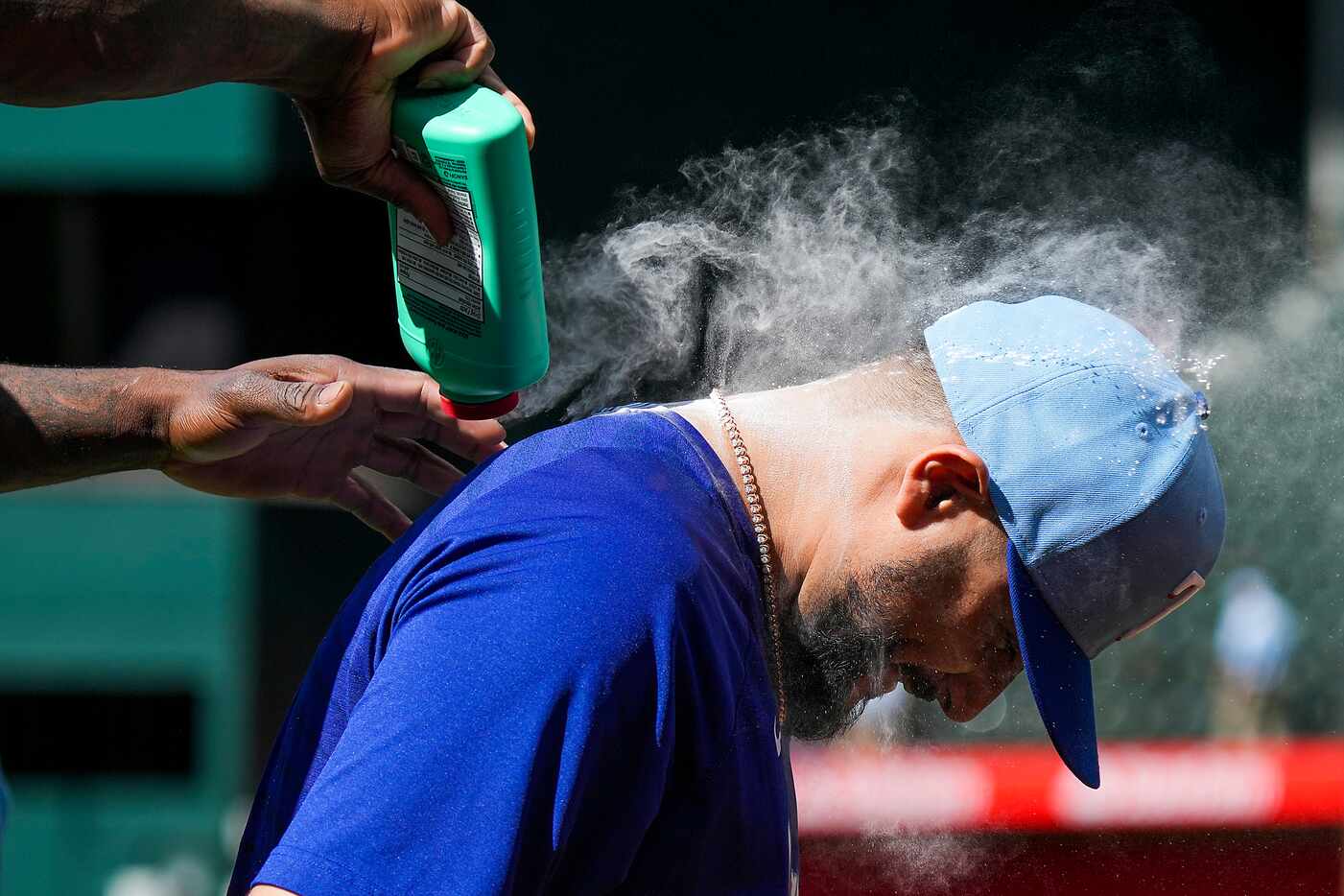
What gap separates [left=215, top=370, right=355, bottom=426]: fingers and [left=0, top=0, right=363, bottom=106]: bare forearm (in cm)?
39

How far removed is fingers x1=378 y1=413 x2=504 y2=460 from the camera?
2.28 meters

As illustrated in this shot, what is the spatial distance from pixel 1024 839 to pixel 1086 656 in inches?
55.9

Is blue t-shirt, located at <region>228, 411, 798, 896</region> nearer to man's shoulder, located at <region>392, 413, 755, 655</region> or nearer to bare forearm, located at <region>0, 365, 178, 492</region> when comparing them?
man's shoulder, located at <region>392, 413, 755, 655</region>

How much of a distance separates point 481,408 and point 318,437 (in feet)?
1.54

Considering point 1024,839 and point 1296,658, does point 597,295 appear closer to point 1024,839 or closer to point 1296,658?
point 1024,839

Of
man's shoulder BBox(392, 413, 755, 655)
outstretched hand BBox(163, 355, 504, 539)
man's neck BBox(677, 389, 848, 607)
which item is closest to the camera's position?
man's shoulder BBox(392, 413, 755, 655)

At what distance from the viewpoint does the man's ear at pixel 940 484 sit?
5.42 ft

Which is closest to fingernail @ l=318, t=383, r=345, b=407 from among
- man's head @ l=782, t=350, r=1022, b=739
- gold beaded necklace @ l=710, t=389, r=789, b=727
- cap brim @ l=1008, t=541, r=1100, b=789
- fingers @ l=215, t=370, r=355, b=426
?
fingers @ l=215, t=370, r=355, b=426

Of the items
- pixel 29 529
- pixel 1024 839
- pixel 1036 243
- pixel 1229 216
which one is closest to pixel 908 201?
pixel 1036 243

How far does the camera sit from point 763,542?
1665 millimetres

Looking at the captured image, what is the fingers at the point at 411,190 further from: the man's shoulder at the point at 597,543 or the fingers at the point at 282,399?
the man's shoulder at the point at 597,543

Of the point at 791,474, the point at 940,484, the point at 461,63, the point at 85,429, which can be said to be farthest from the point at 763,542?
the point at 85,429

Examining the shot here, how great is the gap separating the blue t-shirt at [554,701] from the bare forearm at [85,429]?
0.59 m

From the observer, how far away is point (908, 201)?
211 cm
